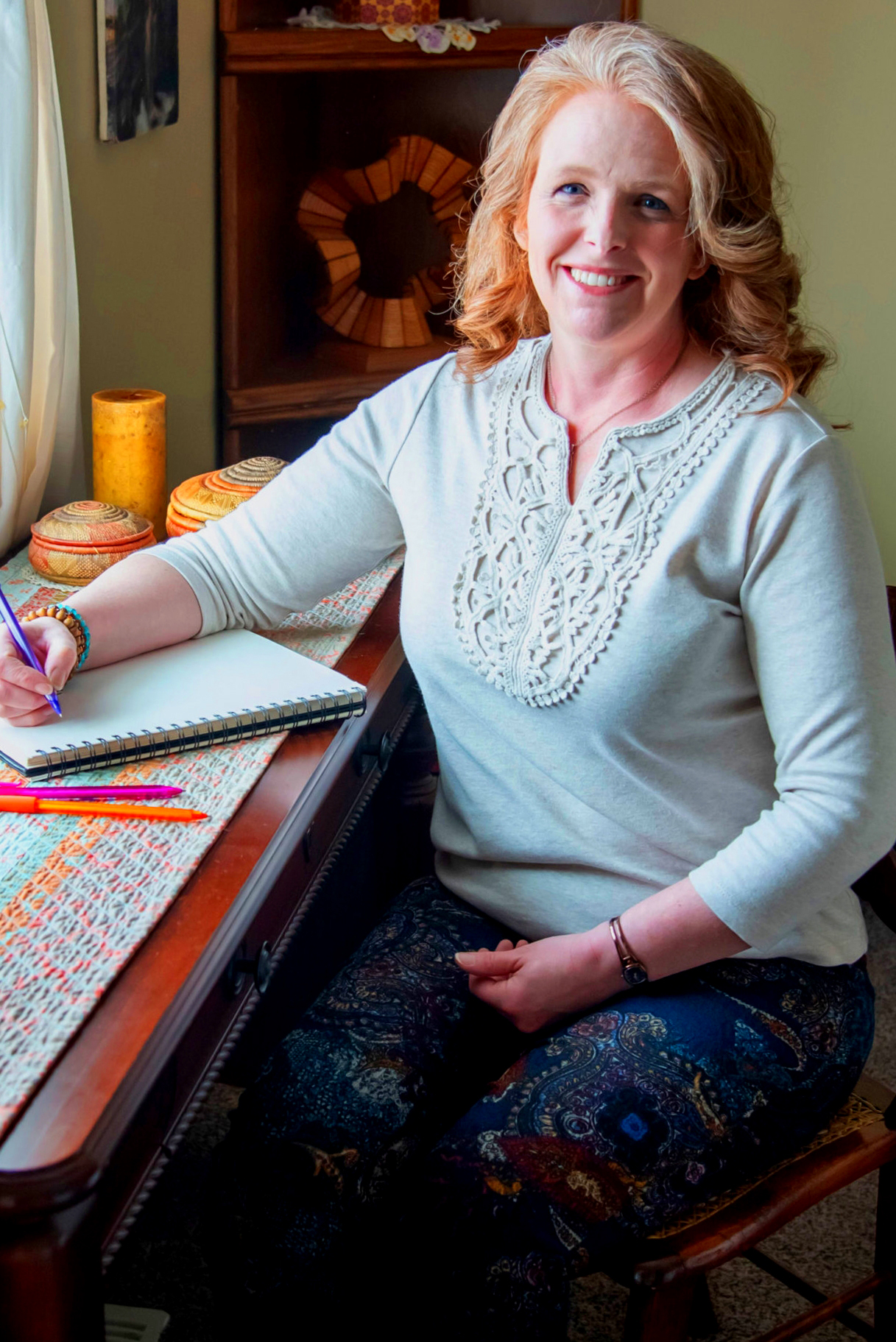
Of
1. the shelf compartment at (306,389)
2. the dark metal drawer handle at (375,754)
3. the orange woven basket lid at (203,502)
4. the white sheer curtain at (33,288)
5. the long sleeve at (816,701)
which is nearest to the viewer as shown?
the long sleeve at (816,701)

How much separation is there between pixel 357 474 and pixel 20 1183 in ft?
2.67

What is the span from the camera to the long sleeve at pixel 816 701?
1.06 metres

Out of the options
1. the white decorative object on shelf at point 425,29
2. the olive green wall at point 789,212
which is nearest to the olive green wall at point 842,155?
the olive green wall at point 789,212

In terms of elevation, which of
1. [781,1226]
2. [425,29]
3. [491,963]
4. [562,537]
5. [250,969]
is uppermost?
[425,29]

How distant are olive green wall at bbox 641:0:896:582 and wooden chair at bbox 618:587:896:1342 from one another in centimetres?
151

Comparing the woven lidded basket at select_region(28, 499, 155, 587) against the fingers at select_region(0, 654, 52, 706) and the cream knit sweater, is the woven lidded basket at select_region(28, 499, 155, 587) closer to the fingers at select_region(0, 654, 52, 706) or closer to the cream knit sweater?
the cream knit sweater

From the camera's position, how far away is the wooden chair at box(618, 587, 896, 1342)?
1.03 m

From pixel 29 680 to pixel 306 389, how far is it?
1093mm

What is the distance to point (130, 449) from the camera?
1.61 metres

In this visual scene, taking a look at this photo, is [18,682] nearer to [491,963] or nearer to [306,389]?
[491,963]

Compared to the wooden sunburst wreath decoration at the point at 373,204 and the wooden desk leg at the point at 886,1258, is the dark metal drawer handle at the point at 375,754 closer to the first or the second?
the wooden desk leg at the point at 886,1258

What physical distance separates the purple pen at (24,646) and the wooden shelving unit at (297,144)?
3.28 feet

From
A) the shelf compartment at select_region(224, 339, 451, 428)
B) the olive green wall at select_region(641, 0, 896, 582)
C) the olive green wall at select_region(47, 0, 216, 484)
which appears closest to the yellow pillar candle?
the olive green wall at select_region(47, 0, 216, 484)

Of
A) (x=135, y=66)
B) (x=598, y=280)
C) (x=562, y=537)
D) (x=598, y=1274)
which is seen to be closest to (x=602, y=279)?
(x=598, y=280)
